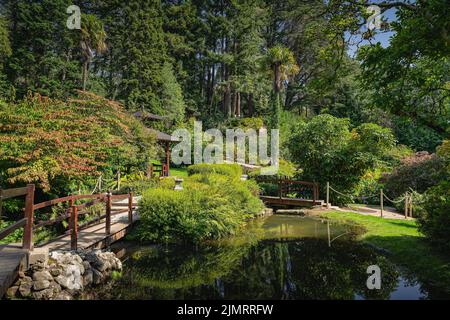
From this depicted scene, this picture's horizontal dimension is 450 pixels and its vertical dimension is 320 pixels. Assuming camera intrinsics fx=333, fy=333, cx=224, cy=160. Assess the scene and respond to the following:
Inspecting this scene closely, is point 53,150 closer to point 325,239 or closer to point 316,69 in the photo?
point 325,239

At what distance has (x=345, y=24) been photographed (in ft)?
20.3

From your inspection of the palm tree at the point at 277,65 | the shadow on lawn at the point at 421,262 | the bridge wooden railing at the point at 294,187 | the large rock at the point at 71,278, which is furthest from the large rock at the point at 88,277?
the palm tree at the point at 277,65

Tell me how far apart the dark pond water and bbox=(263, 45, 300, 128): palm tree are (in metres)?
21.2

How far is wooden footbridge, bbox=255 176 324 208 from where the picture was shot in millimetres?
14914

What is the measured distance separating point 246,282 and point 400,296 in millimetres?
2654

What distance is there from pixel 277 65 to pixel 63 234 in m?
25.0

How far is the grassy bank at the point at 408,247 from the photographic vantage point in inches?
249

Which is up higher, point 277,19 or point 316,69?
point 277,19

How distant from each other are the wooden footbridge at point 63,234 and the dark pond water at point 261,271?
0.68 m

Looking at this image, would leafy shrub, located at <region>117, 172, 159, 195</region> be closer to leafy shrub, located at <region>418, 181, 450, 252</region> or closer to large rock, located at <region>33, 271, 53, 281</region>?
large rock, located at <region>33, 271, 53, 281</region>

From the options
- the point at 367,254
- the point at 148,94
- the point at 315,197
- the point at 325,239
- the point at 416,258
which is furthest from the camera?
the point at 148,94

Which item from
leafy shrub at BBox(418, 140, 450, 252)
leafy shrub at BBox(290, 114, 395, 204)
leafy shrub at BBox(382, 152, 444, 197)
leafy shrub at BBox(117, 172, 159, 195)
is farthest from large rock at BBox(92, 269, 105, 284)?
leafy shrub at BBox(382, 152, 444, 197)

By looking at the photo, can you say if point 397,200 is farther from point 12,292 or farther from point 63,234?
point 12,292
